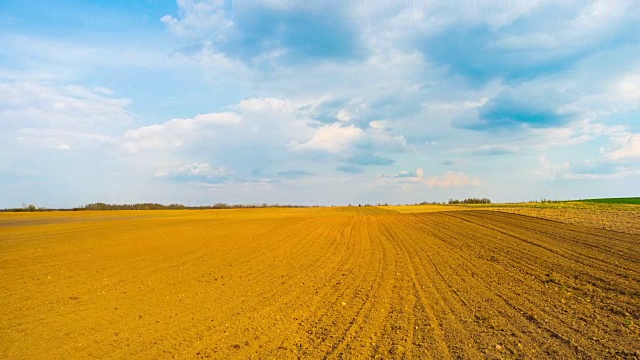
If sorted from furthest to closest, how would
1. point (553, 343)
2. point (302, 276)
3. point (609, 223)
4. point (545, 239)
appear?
point (609, 223) → point (545, 239) → point (302, 276) → point (553, 343)

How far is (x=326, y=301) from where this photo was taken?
9398 mm

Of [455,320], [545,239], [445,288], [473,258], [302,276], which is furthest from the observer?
[545,239]

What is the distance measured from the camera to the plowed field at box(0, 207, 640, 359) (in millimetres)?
6734

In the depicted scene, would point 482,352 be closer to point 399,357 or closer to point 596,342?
point 399,357

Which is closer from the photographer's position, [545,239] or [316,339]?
[316,339]

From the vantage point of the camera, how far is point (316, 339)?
23.0 ft

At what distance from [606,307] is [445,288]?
3424 mm

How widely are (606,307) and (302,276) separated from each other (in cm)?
758

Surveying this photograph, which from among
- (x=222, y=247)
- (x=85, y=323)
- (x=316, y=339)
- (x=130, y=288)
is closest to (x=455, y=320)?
(x=316, y=339)

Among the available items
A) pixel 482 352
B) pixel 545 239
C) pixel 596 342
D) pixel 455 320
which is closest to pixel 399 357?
pixel 482 352

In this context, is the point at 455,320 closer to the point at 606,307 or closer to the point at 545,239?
the point at 606,307

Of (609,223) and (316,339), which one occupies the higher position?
(609,223)

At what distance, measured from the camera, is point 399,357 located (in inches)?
244

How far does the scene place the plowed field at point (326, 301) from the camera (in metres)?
6.73
